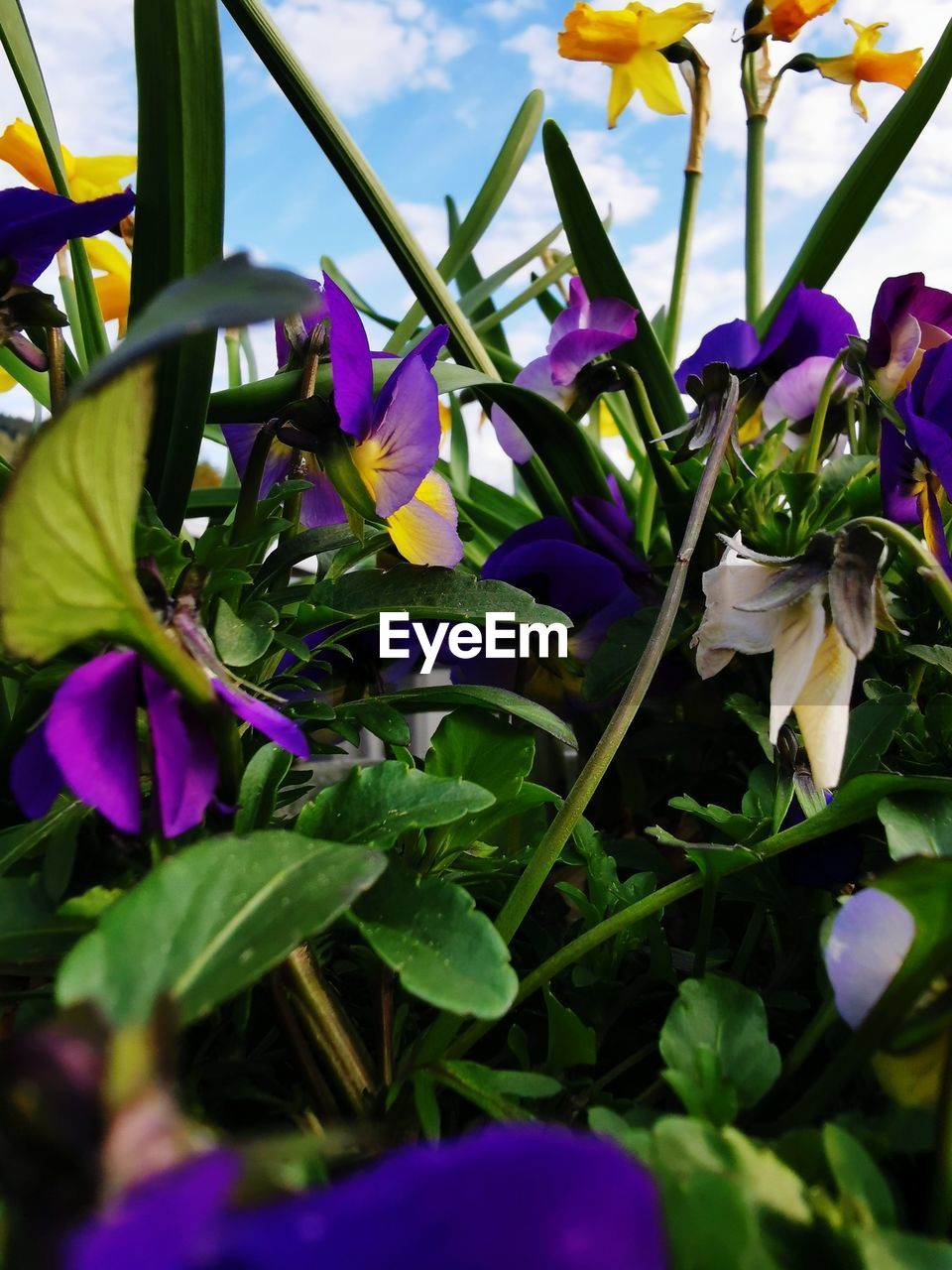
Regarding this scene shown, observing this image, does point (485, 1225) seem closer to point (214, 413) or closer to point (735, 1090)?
point (735, 1090)

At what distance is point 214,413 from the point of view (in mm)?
605

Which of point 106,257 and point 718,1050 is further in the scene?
point 106,257

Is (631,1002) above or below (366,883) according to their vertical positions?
below

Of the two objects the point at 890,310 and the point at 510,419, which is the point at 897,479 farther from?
the point at 510,419

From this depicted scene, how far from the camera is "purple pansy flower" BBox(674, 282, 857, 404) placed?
70 centimetres

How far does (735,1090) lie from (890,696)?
0.22 meters

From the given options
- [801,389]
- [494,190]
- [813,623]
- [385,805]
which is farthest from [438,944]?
[494,190]

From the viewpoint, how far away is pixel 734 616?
37cm

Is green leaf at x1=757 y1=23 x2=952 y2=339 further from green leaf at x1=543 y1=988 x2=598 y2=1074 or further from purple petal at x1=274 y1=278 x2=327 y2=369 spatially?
green leaf at x1=543 y1=988 x2=598 y2=1074

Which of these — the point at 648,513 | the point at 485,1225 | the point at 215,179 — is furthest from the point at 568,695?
the point at 485,1225

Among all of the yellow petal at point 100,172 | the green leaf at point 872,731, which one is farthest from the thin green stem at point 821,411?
the yellow petal at point 100,172

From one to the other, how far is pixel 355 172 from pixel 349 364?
1.05 ft

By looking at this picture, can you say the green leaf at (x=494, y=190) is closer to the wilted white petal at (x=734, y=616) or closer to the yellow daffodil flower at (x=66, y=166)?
the yellow daffodil flower at (x=66, y=166)

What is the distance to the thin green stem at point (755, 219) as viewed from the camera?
1.00 meters
